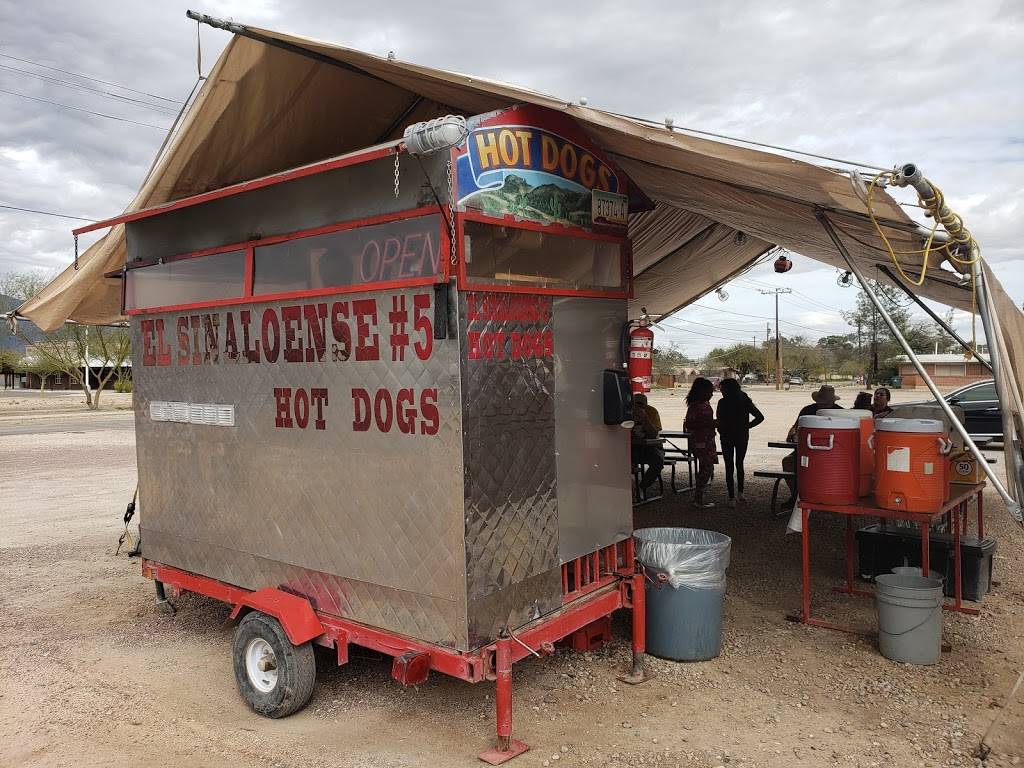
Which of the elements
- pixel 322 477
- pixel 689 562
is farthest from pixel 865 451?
pixel 322 477

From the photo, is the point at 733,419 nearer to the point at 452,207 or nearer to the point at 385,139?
the point at 385,139

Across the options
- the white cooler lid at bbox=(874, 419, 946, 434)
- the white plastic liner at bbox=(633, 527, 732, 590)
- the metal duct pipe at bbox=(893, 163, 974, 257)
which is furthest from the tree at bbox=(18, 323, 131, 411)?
the metal duct pipe at bbox=(893, 163, 974, 257)

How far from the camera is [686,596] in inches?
190

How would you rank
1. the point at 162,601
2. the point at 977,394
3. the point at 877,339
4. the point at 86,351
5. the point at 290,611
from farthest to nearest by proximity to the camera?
1. the point at 877,339
2. the point at 86,351
3. the point at 977,394
4. the point at 162,601
5. the point at 290,611

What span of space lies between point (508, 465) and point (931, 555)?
427 cm

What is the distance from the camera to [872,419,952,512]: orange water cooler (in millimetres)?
4812

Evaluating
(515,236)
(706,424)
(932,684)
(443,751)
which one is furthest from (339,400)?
(706,424)

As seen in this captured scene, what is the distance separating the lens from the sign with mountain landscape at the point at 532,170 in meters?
3.74

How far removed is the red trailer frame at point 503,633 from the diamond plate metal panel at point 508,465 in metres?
0.12

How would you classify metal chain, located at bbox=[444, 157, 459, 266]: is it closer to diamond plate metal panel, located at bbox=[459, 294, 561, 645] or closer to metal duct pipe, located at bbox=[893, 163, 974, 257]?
diamond plate metal panel, located at bbox=[459, 294, 561, 645]

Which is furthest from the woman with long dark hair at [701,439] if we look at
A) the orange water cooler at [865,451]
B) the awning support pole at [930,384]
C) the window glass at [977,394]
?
the window glass at [977,394]

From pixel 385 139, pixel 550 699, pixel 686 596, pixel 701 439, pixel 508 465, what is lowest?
pixel 550 699

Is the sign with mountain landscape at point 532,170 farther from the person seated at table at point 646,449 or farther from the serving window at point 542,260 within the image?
the person seated at table at point 646,449

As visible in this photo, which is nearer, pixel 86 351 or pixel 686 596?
pixel 686 596
